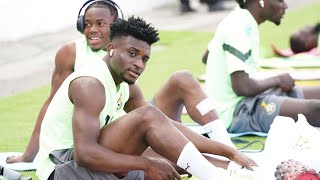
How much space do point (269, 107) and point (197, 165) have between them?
2450 millimetres

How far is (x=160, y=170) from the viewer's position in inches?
219

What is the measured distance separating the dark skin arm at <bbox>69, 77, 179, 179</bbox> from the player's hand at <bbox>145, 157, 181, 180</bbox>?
1.6 inches

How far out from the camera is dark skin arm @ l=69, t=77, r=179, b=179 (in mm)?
5352

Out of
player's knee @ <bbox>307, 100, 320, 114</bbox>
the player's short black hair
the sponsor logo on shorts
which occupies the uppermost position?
the player's short black hair

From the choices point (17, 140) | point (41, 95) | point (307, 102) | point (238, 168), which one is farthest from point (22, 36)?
point (238, 168)

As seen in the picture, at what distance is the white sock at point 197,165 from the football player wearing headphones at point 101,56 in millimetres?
996

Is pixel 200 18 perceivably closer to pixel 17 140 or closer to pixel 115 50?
pixel 17 140

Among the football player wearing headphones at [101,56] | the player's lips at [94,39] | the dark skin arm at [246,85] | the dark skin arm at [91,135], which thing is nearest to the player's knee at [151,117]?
the dark skin arm at [91,135]

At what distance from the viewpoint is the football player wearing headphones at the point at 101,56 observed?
6.74 metres

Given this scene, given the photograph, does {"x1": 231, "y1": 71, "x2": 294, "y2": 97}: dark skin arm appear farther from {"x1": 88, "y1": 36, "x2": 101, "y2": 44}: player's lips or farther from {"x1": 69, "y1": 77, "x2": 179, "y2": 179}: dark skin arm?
{"x1": 69, "y1": 77, "x2": 179, "y2": 179}: dark skin arm

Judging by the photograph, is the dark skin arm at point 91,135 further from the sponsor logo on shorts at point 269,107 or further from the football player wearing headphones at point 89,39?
the sponsor logo on shorts at point 269,107

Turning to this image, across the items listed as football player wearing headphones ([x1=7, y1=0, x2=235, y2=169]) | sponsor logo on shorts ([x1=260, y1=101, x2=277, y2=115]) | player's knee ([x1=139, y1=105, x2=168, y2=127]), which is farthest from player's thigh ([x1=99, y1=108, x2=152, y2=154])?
sponsor logo on shorts ([x1=260, y1=101, x2=277, y2=115])

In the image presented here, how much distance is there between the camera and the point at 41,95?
10.6 metres

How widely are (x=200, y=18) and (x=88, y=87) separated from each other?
43.6 feet
